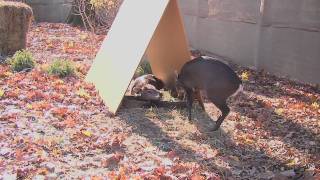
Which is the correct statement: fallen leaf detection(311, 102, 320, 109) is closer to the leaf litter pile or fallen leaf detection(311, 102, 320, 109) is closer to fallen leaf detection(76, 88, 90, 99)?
the leaf litter pile

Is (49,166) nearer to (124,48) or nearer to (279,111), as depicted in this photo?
(124,48)

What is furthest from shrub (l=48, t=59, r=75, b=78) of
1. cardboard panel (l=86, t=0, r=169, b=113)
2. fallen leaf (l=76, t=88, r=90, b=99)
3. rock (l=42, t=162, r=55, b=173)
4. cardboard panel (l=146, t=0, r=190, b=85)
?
rock (l=42, t=162, r=55, b=173)

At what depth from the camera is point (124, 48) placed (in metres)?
7.48

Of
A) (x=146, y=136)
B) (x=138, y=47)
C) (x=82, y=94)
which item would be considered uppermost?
(x=138, y=47)

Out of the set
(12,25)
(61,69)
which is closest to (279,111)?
(61,69)

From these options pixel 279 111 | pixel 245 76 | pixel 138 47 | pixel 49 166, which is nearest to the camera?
pixel 49 166

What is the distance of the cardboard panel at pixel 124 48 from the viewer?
676 cm

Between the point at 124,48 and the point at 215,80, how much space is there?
1.75 meters

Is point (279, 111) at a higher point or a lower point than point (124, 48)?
lower

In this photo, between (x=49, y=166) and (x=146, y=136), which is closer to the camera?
(x=49, y=166)

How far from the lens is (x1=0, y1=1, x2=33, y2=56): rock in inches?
418

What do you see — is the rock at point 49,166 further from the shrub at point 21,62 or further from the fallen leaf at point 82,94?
the shrub at point 21,62

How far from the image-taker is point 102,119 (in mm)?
6613

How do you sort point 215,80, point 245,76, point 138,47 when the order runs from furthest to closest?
point 245,76 < point 138,47 < point 215,80
